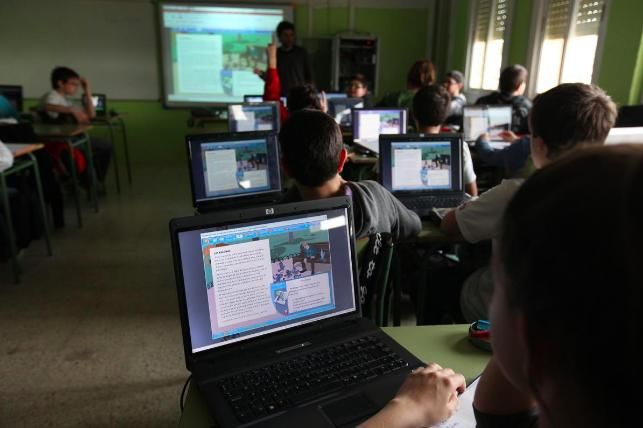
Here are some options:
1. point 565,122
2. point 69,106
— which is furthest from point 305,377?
point 69,106

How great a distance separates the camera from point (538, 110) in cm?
153

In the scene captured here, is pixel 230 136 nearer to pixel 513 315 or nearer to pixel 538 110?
pixel 538 110

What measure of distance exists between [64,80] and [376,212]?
4.51 metres

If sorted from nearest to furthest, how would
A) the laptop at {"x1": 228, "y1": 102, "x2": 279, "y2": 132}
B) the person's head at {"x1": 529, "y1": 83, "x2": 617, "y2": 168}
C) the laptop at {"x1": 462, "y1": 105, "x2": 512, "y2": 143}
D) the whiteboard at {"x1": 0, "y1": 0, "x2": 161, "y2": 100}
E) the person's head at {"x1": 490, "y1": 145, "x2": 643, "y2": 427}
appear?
the person's head at {"x1": 490, "y1": 145, "x2": 643, "y2": 427} → the person's head at {"x1": 529, "y1": 83, "x2": 617, "y2": 168} → the laptop at {"x1": 228, "y1": 102, "x2": 279, "y2": 132} → the laptop at {"x1": 462, "y1": 105, "x2": 512, "y2": 143} → the whiteboard at {"x1": 0, "y1": 0, "x2": 161, "y2": 100}

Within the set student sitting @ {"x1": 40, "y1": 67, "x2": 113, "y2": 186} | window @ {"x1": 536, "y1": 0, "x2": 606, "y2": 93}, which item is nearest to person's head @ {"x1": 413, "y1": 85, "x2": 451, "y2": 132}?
window @ {"x1": 536, "y1": 0, "x2": 606, "y2": 93}

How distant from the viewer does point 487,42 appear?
19.7ft

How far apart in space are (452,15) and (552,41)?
2343 millimetres

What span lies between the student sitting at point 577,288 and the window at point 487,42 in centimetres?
585

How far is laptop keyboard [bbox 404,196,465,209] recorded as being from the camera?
7.15ft

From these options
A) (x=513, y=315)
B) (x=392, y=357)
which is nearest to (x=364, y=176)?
(x=392, y=357)

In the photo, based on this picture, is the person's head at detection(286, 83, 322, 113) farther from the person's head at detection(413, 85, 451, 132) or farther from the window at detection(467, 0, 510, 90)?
the window at detection(467, 0, 510, 90)

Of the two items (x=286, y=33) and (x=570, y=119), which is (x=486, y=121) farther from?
(x=570, y=119)

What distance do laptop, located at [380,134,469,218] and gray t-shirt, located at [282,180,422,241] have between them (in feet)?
1.22

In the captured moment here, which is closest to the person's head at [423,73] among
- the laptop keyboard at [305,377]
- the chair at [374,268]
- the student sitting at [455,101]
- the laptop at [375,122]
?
the student sitting at [455,101]
